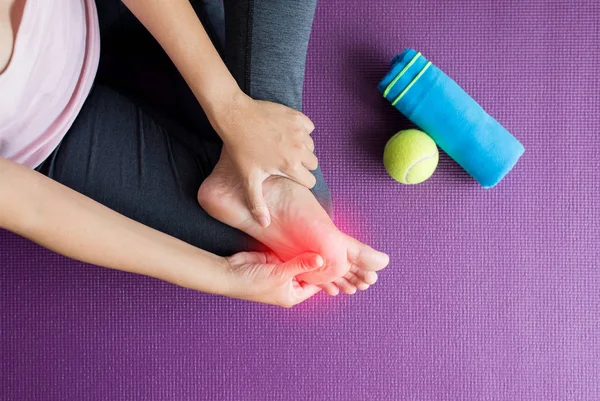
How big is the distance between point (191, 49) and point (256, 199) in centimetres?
25

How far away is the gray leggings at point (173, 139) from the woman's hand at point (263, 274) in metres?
0.04

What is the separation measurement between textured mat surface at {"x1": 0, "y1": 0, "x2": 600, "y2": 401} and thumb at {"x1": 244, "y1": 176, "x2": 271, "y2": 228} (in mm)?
287

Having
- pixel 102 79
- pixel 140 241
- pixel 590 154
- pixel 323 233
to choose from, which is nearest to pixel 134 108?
pixel 102 79

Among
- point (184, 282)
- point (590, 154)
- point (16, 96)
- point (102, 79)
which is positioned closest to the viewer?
point (16, 96)

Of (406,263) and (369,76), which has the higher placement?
(369,76)

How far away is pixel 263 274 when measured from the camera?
87 cm

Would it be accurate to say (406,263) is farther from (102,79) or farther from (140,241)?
(102,79)

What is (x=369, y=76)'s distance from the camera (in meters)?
1.10

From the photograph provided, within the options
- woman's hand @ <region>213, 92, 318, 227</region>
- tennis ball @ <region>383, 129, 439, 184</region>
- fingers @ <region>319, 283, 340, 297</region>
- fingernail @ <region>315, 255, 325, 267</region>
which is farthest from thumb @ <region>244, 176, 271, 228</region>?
tennis ball @ <region>383, 129, 439, 184</region>

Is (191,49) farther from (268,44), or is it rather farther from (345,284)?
(345,284)

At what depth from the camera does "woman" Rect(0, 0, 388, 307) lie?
29.9 inches

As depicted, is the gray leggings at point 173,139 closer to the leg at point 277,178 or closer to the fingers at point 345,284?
the leg at point 277,178

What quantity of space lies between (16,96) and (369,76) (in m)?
0.67

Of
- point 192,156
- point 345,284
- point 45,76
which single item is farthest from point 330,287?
point 45,76
